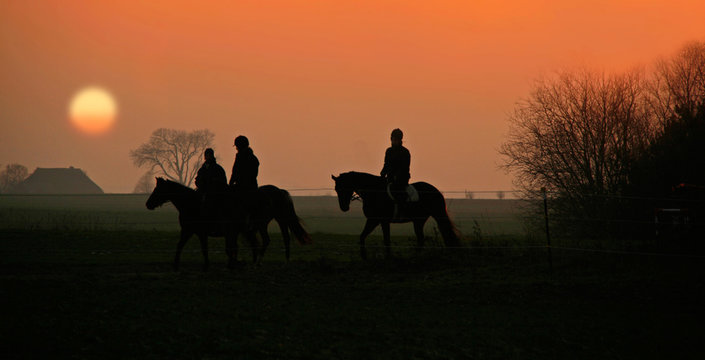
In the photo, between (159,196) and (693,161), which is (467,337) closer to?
(159,196)

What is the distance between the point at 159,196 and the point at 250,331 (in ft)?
22.0

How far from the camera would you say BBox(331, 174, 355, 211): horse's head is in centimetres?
1475

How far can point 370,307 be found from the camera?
9.64 m

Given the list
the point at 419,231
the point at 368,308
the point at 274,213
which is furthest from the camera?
the point at 419,231

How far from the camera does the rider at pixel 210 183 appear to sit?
13984 millimetres

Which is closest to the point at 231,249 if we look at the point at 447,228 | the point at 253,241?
the point at 253,241

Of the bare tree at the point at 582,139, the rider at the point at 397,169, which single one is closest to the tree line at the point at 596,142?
the bare tree at the point at 582,139

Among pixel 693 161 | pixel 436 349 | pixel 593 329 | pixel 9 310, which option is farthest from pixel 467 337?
pixel 693 161

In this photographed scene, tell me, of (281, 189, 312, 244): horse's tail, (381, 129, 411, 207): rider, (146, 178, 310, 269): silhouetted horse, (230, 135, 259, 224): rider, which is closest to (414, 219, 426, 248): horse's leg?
(381, 129, 411, 207): rider

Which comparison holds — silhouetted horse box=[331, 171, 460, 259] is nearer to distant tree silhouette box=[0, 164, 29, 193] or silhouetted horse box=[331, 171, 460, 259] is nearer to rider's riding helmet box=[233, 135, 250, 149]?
rider's riding helmet box=[233, 135, 250, 149]

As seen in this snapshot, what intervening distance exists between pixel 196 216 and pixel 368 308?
17.9 ft

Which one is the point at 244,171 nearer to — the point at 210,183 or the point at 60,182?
the point at 210,183

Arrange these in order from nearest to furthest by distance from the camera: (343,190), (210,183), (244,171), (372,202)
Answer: (210,183) → (244,171) → (343,190) → (372,202)

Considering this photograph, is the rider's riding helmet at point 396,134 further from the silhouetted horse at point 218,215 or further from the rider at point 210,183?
the rider at point 210,183
